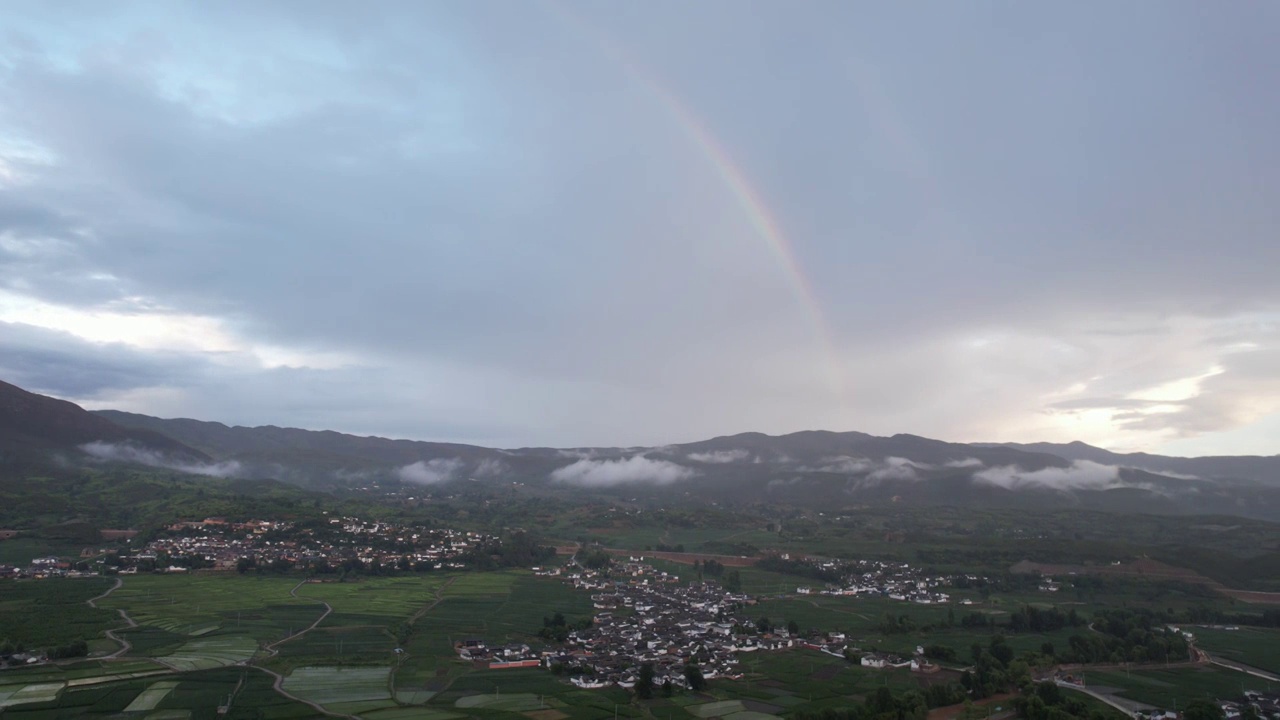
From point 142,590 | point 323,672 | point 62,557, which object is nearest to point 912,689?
point 323,672

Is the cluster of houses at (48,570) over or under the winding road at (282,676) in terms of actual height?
over

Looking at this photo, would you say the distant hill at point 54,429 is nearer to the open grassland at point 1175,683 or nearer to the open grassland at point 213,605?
the open grassland at point 213,605

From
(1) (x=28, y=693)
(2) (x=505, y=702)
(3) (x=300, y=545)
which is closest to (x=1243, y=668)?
(2) (x=505, y=702)

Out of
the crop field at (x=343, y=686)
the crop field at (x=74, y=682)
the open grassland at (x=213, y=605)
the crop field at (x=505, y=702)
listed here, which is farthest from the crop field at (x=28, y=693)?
the crop field at (x=505, y=702)

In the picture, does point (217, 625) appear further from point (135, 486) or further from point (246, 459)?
point (246, 459)

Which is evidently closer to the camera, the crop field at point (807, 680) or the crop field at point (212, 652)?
the crop field at point (807, 680)

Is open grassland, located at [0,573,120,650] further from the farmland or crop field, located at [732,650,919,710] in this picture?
crop field, located at [732,650,919,710]
